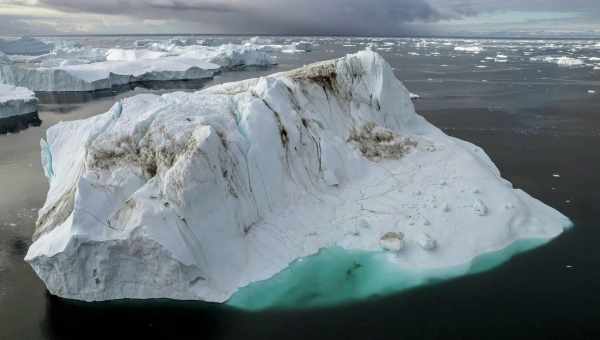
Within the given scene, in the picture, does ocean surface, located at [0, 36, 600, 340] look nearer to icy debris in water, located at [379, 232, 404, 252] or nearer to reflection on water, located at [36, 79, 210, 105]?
icy debris in water, located at [379, 232, 404, 252]

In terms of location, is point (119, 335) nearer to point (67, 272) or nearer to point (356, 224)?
point (67, 272)

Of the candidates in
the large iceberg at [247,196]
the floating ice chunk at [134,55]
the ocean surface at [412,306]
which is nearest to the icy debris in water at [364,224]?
the large iceberg at [247,196]

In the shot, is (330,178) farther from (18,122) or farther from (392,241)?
(18,122)

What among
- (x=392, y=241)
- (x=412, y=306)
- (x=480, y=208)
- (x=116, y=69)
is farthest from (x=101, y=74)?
(x=412, y=306)

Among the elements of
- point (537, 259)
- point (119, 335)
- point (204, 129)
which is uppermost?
point (204, 129)

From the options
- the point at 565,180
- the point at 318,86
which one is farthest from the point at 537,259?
the point at 318,86

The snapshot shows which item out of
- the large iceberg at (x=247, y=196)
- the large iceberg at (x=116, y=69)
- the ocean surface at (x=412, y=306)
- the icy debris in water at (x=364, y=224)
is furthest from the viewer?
the large iceberg at (x=116, y=69)

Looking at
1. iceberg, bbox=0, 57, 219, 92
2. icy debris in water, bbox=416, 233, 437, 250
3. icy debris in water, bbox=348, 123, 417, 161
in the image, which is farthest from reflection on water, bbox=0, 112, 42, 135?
icy debris in water, bbox=416, 233, 437, 250

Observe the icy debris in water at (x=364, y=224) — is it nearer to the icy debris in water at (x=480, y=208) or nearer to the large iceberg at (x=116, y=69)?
the icy debris in water at (x=480, y=208)
